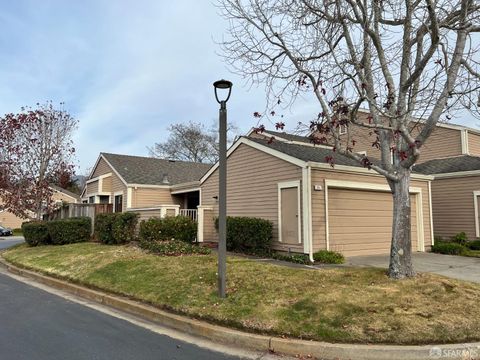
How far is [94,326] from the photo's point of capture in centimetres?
657

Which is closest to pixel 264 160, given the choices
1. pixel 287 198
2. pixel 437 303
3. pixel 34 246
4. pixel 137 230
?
pixel 287 198

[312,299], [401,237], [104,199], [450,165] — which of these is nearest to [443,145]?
[450,165]

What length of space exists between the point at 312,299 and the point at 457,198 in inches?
544

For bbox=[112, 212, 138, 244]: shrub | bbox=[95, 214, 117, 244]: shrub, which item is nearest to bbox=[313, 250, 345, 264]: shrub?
bbox=[112, 212, 138, 244]: shrub

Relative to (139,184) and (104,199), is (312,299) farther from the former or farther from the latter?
(104,199)

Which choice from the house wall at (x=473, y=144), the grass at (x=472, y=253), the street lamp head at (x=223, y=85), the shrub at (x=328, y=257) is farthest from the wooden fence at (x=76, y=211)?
the house wall at (x=473, y=144)

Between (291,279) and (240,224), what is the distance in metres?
5.27

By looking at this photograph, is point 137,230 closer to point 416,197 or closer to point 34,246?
point 34,246

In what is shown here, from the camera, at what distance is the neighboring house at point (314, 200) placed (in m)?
12.4

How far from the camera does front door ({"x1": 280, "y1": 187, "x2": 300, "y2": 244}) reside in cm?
1259

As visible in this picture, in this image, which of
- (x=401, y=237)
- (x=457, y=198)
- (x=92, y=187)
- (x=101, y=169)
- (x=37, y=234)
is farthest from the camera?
(x=92, y=187)

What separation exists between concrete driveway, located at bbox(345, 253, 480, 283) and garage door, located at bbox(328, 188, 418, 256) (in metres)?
0.53

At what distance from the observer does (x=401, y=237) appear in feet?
26.3

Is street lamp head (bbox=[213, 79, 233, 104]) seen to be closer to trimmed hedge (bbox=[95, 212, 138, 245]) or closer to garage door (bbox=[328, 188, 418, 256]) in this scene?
garage door (bbox=[328, 188, 418, 256])
